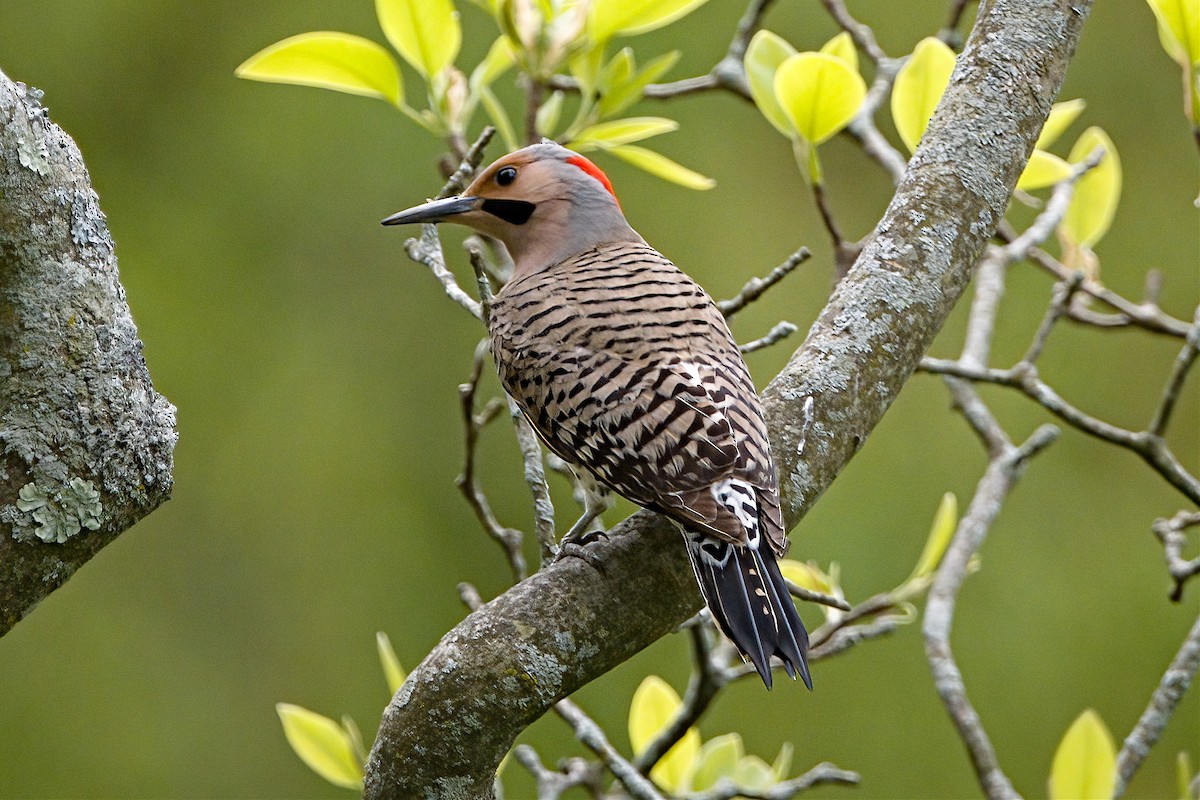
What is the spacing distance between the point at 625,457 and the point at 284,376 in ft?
8.48

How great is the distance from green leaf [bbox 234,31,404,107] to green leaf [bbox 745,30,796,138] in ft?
1.54

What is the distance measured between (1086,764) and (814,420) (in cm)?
66

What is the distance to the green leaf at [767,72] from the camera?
67.2 inches

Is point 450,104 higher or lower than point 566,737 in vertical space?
higher

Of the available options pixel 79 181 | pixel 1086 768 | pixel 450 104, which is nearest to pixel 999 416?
pixel 1086 768

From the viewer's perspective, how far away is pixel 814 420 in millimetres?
1350

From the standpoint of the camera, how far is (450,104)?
174 centimetres

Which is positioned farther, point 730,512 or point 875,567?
point 875,567

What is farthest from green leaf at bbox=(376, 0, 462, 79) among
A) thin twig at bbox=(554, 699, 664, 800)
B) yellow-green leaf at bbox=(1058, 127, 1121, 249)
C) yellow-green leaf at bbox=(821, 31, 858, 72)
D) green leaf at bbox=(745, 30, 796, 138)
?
yellow-green leaf at bbox=(1058, 127, 1121, 249)

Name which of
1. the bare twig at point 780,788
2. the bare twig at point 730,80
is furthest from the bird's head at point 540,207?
the bare twig at point 780,788

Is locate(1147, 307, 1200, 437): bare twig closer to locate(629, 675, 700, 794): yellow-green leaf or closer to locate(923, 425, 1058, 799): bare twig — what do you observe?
locate(923, 425, 1058, 799): bare twig

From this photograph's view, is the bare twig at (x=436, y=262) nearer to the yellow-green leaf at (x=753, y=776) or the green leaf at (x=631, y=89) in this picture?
the green leaf at (x=631, y=89)

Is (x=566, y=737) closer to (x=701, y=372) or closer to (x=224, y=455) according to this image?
(x=224, y=455)

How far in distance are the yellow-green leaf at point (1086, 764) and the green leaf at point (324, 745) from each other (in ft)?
3.03
